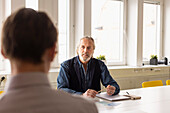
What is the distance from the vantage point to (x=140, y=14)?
4.71 m

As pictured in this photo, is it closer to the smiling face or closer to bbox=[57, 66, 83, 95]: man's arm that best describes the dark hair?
bbox=[57, 66, 83, 95]: man's arm

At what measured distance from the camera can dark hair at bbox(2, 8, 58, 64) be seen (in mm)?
588

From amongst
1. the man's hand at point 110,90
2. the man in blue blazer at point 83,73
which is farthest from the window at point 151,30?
the man's hand at point 110,90

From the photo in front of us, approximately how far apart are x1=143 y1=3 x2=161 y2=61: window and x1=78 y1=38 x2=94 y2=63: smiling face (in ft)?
9.23

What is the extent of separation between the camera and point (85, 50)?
2768mm

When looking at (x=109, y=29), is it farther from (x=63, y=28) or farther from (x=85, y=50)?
(x=85, y=50)

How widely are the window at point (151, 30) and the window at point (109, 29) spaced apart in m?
0.73

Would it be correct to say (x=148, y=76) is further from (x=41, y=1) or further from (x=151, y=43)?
(x=41, y=1)

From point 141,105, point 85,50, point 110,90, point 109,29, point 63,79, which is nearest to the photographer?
point 141,105

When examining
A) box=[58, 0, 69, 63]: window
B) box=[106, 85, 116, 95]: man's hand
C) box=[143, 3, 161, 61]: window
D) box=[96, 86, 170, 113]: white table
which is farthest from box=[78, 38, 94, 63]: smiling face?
box=[143, 3, 161, 61]: window

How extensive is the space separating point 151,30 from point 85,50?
3.23m

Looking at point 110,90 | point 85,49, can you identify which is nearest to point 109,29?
point 85,49

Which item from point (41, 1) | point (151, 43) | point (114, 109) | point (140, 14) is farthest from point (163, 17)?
point (114, 109)

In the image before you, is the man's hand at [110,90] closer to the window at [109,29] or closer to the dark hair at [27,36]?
the dark hair at [27,36]
